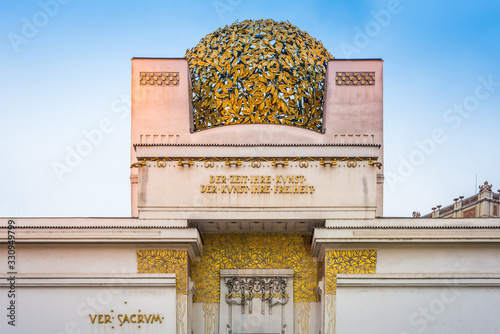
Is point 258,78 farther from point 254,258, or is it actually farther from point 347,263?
point 347,263

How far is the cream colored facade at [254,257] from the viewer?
1324 centimetres

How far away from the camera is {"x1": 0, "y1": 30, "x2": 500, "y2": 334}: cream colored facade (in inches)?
521

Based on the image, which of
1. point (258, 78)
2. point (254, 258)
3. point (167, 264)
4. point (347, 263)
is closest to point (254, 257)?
point (254, 258)

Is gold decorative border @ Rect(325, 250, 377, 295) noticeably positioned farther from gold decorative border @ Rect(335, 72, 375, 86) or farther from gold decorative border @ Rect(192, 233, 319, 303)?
gold decorative border @ Rect(335, 72, 375, 86)

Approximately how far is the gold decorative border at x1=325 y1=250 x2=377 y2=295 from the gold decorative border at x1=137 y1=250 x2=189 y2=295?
9.55ft

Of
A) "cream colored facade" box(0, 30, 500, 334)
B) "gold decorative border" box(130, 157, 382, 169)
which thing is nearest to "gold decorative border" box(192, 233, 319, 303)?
"cream colored facade" box(0, 30, 500, 334)

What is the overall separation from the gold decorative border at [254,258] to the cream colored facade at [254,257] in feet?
0.08

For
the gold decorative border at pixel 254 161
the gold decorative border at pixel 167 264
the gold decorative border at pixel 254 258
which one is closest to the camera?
the gold decorative border at pixel 167 264

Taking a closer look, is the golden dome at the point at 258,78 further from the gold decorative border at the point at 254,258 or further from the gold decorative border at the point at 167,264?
the gold decorative border at the point at 167,264

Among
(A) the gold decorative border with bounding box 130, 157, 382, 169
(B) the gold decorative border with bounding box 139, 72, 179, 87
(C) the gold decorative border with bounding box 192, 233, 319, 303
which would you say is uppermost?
(B) the gold decorative border with bounding box 139, 72, 179, 87

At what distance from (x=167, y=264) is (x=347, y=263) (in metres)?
3.69

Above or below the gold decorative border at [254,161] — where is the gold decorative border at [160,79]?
above

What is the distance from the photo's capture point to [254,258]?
582 inches

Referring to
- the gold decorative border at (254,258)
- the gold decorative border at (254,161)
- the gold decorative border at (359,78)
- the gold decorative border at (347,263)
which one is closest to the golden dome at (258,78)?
the gold decorative border at (359,78)
